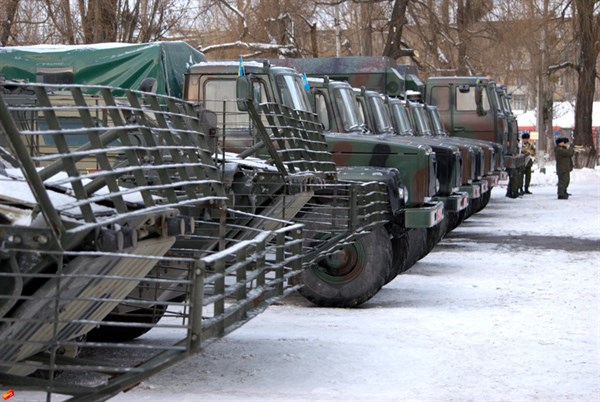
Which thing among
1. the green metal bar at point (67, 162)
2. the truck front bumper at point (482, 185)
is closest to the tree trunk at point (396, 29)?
the truck front bumper at point (482, 185)

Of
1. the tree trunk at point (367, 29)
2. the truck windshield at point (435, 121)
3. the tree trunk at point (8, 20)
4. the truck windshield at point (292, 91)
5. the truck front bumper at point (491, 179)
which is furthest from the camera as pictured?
the tree trunk at point (367, 29)

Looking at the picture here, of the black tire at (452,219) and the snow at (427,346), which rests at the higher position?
the black tire at (452,219)

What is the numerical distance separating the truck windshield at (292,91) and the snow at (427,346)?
6.22ft

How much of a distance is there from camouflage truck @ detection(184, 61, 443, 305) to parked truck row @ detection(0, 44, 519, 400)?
0.02 m

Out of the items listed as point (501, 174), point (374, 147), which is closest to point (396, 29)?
point (501, 174)

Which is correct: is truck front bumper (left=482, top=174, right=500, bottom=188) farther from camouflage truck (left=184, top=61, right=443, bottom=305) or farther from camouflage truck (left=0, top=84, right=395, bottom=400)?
camouflage truck (left=0, top=84, right=395, bottom=400)

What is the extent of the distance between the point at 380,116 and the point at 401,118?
235 cm

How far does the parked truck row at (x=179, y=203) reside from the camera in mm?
4707

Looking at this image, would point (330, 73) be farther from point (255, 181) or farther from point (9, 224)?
point (9, 224)

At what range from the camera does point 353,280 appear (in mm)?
10828

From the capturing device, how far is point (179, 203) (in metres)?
5.64

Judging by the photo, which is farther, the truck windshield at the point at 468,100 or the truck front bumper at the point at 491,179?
the truck windshield at the point at 468,100

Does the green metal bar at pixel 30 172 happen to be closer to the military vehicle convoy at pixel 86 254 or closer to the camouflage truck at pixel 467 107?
the military vehicle convoy at pixel 86 254

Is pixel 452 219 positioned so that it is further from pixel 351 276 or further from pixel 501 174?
Answer: pixel 351 276
